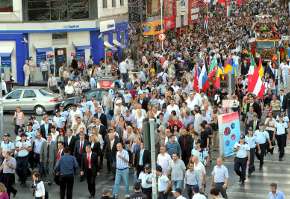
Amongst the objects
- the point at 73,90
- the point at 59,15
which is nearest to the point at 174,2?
the point at 59,15

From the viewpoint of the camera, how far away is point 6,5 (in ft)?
159

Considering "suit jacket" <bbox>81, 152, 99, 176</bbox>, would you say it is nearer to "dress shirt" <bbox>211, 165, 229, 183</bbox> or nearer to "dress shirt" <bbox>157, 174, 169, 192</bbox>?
"dress shirt" <bbox>157, 174, 169, 192</bbox>

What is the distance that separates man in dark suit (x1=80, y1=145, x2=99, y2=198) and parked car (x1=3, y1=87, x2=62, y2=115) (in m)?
12.6

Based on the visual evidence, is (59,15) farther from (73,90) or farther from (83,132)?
(83,132)

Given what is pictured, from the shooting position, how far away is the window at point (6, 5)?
158 feet

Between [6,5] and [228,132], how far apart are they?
2567 centimetres

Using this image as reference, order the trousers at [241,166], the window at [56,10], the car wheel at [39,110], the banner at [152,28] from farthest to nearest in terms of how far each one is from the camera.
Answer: the banner at [152,28], the window at [56,10], the car wheel at [39,110], the trousers at [241,166]

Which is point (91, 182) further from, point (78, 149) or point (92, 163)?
point (78, 149)

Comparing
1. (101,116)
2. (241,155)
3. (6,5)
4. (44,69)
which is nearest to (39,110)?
(101,116)

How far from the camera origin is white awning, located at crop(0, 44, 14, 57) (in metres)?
47.8

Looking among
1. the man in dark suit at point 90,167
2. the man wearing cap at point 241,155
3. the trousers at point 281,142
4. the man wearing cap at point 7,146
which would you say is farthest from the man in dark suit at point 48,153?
the trousers at point 281,142

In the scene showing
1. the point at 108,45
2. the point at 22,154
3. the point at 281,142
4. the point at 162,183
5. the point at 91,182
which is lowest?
the point at 91,182

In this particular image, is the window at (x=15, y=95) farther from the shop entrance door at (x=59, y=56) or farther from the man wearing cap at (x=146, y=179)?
the man wearing cap at (x=146, y=179)

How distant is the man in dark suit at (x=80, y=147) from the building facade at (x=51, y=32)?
22740mm
